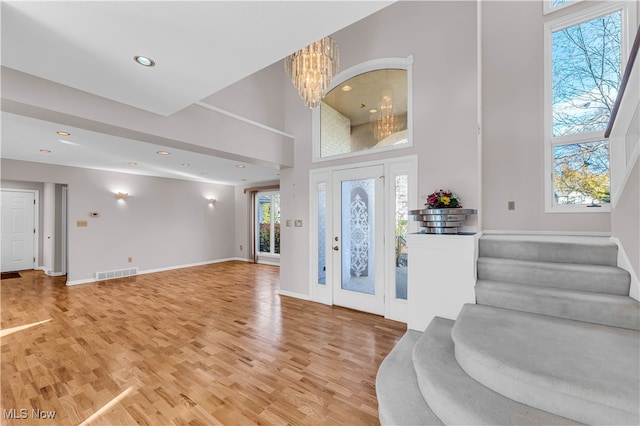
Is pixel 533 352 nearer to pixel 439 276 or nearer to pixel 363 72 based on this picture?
pixel 439 276

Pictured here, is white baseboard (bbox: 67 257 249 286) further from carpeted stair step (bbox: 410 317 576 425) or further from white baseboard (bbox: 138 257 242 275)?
carpeted stair step (bbox: 410 317 576 425)

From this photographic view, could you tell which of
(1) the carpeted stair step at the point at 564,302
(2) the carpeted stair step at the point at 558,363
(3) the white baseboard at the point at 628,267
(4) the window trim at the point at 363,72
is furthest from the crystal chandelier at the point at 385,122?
(2) the carpeted stair step at the point at 558,363

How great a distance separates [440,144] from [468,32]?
1395 millimetres

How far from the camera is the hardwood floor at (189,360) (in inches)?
82.0

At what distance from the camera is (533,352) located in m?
1.72

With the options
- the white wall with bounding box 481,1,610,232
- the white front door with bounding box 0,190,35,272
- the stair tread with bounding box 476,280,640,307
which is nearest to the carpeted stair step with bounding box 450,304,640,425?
the stair tread with bounding box 476,280,640,307

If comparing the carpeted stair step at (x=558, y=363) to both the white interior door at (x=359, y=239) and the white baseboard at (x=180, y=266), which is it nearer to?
the white interior door at (x=359, y=239)

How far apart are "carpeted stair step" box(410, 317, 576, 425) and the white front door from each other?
35.3ft

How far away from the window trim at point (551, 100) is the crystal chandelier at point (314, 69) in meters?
3.03

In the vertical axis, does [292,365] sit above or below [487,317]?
Result: below

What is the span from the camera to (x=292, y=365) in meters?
2.69

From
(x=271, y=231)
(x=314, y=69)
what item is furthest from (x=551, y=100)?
(x=271, y=231)

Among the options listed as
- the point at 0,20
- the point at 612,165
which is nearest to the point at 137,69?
the point at 0,20

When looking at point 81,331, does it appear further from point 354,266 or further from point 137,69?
point 354,266
